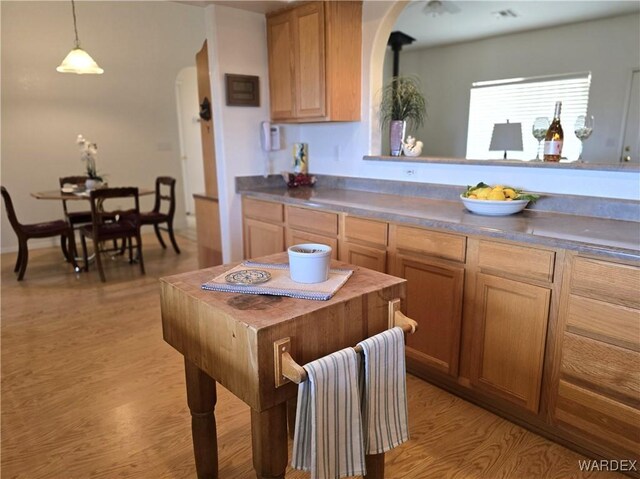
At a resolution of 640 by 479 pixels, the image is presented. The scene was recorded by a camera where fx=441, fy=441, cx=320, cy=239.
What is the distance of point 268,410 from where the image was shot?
1.16 meters

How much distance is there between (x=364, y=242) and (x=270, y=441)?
1.46 m

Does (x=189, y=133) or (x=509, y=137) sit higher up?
(x=189, y=133)

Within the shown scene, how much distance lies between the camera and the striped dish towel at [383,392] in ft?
4.00

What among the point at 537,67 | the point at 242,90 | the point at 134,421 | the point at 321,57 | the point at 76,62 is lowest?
the point at 134,421

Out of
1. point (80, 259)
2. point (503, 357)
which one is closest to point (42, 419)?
point (503, 357)

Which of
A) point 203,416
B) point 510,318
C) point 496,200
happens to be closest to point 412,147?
point 496,200

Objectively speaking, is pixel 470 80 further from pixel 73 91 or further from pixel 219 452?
pixel 219 452

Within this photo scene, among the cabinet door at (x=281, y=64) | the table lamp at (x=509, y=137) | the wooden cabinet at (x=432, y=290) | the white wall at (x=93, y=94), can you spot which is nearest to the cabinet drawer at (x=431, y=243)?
the wooden cabinet at (x=432, y=290)

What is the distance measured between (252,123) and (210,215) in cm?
86

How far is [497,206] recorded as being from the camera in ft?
7.07

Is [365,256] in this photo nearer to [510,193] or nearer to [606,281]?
[510,193]

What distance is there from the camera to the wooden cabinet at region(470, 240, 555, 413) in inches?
71.1

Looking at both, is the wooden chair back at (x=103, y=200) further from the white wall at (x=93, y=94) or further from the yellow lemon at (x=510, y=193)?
the yellow lemon at (x=510, y=193)

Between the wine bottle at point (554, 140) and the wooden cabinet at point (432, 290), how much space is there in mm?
770
